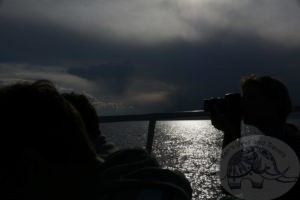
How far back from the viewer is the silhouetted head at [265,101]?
115 inches

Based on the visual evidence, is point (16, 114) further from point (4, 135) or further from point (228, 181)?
point (228, 181)

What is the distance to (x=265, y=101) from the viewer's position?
294 centimetres

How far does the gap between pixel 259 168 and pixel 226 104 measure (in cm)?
53

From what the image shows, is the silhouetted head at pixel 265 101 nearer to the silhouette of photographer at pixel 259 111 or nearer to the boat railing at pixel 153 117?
the silhouette of photographer at pixel 259 111

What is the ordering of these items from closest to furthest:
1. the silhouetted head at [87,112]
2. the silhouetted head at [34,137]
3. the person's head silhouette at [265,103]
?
the silhouetted head at [34,137] → the silhouetted head at [87,112] → the person's head silhouette at [265,103]

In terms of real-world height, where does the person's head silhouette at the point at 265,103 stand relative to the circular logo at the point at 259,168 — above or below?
above

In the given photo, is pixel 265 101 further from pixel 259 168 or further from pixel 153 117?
pixel 153 117

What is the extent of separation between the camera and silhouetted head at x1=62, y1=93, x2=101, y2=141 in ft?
8.77

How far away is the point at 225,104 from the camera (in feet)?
9.04

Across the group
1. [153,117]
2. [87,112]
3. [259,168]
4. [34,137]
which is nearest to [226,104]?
[259,168]

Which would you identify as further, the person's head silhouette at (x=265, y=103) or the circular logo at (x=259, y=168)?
the person's head silhouette at (x=265, y=103)

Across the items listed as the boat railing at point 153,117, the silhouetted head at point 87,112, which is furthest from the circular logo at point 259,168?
the silhouetted head at point 87,112

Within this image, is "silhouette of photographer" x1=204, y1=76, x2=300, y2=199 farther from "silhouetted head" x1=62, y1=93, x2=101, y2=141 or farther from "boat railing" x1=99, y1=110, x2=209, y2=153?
"silhouetted head" x1=62, y1=93, x2=101, y2=141

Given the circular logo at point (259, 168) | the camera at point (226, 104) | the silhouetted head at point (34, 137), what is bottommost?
the circular logo at point (259, 168)
